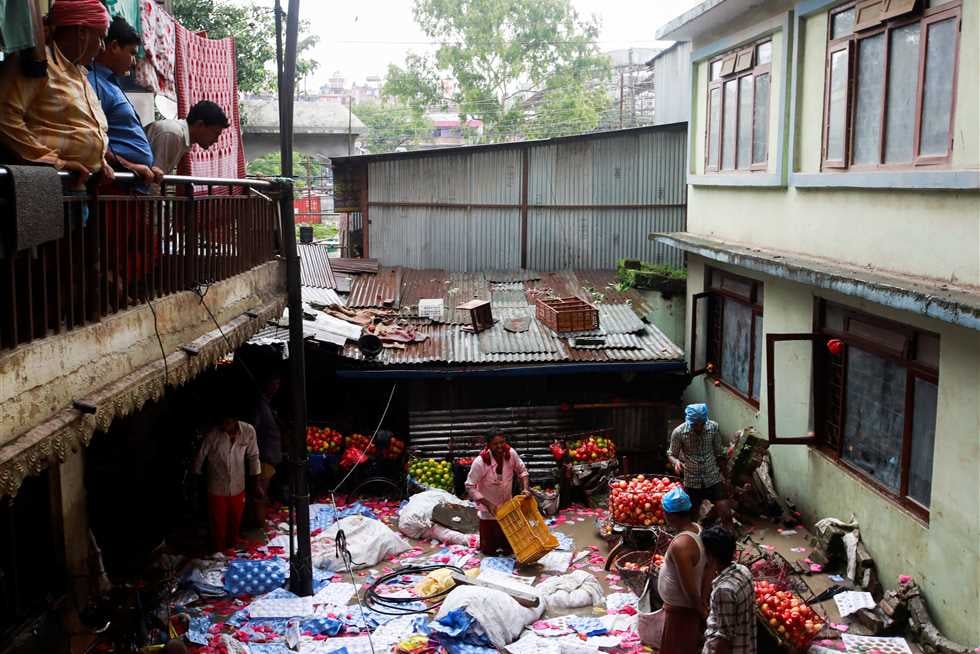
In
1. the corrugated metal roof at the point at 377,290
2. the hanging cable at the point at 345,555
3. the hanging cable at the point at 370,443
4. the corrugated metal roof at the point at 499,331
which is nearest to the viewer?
the hanging cable at the point at 345,555

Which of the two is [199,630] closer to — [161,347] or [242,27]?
[161,347]

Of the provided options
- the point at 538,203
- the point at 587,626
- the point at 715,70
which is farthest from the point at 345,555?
the point at 538,203

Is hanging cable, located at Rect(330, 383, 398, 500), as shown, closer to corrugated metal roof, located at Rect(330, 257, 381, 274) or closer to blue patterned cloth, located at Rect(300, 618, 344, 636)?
blue patterned cloth, located at Rect(300, 618, 344, 636)

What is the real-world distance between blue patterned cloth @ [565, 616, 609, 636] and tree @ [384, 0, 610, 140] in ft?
106

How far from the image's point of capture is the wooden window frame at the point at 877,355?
900cm

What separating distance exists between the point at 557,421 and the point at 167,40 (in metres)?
7.44

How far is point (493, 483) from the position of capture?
1102cm

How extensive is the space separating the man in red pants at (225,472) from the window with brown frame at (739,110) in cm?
772

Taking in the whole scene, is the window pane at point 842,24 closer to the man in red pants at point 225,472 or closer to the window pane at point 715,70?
the window pane at point 715,70

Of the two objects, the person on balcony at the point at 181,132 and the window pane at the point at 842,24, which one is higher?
the window pane at the point at 842,24

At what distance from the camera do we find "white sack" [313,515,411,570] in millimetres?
10781

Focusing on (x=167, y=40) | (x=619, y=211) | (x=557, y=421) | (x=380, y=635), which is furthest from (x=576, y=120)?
(x=380, y=635)

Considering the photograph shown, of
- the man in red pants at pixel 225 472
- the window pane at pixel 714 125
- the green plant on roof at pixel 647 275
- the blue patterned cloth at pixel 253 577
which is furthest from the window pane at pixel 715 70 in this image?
the blue patterned cloth at pixel 253 577

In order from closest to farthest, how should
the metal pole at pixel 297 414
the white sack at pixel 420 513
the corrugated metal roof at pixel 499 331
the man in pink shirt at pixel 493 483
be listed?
the metal pole at pixel 297 414
the man in pink shirt at pixel 493 483
the white sack at pixel 420 513
the corrugated metal roof at pixel 499 331
